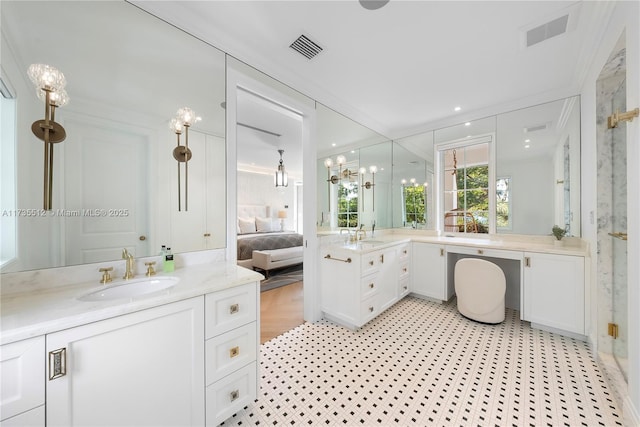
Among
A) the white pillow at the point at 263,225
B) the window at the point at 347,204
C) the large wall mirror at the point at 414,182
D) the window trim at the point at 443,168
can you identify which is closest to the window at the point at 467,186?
the window trim at the point at 443,168

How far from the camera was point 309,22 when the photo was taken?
5.62 ft

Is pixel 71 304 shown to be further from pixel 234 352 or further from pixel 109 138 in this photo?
pixel 109 138

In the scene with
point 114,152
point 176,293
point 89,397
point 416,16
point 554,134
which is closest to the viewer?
point 89,397

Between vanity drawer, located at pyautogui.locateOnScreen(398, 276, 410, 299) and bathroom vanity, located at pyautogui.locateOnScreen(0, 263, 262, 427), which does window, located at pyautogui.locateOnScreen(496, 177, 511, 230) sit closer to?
vanity drawer, located at pyautogui.locateOnScreen(398, 276, 410, 299)

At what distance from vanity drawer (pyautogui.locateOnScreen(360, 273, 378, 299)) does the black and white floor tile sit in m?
0.37

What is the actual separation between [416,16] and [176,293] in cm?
234

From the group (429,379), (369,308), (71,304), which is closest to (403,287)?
(369,308)

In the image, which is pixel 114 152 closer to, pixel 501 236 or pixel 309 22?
pixel 309 22

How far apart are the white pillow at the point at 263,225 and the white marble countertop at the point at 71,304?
537 centimetres

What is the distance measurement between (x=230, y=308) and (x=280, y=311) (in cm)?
174

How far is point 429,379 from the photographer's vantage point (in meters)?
1.69

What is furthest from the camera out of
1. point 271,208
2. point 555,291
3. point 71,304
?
point 271,208

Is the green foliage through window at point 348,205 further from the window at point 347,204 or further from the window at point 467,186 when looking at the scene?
the window at point 467,186

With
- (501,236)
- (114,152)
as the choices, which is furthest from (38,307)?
(501,236)
